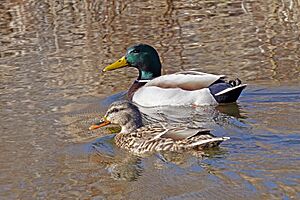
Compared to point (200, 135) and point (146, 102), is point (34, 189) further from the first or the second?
point (146, 102)

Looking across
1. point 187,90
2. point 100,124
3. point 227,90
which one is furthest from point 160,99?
point 100,124

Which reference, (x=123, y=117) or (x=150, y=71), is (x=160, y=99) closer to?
(x=150, y=71)

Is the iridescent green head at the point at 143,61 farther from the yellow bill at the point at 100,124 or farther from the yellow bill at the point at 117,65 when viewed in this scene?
the yellow bill at the point at 100,124

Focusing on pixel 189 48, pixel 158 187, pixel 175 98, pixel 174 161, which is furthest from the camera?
pixel 189 48

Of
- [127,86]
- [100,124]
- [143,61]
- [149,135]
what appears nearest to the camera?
[149,135]

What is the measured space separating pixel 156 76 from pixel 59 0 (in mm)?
6229

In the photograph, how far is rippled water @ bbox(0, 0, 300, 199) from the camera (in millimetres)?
7215

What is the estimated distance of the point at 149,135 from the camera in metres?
8.37

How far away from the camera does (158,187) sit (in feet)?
23.2

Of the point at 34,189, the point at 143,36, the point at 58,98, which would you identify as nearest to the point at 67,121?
the point at 58,98

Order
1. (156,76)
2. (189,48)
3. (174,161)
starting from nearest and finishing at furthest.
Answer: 1. (174,161)
2. (156,76)
3. (189,48)

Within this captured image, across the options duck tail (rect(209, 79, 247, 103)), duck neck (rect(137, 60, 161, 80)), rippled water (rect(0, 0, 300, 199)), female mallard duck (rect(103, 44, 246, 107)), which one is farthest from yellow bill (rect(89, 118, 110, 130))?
duck neck (rect(137, 60, 161, 80))

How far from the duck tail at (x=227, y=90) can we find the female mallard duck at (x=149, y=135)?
1.69m

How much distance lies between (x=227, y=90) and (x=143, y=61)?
5.55ft
